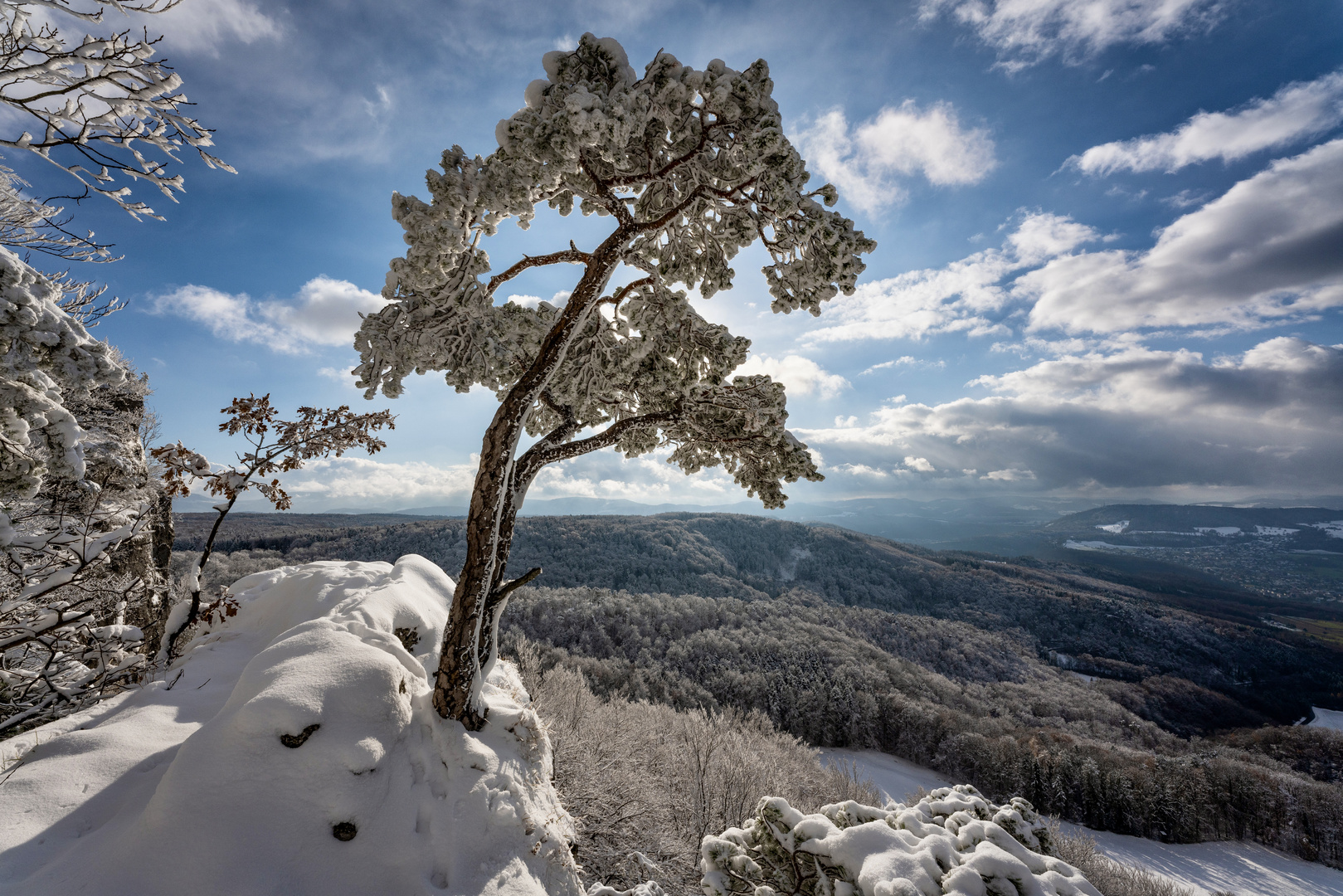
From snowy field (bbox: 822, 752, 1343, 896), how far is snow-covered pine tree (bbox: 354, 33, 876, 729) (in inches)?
1228

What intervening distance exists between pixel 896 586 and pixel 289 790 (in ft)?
363

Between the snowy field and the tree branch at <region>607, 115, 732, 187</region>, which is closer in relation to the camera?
the tree branch at <region>607, 115, 732, 187</region>

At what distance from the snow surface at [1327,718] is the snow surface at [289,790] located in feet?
385

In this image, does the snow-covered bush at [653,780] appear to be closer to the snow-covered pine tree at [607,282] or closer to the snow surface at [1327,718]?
the snow-covered pine tree at [607,282]

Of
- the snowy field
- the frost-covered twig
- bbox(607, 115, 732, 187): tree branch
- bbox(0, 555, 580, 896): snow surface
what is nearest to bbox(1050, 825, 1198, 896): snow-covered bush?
the snowy field

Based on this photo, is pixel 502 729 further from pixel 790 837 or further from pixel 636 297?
pixel 636 297

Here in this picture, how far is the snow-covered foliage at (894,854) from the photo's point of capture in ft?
11.9

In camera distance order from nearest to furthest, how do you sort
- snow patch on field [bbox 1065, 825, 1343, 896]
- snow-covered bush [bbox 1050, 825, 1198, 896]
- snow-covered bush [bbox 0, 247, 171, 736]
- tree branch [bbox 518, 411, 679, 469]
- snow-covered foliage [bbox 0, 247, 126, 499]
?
snow-covered foliage [bbox 0, 247, 126, 499] < snow-covered bush [bbox 0, 247, 171, 736] < tree branch [bbox 518, 411, 679, 469] < snow-covered bush [bbox 1050, 825, 1198, 896] < snow patch on field [bbox 1065, 825, 1343, 896]

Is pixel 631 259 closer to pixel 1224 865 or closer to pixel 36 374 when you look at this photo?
pixel 36 374

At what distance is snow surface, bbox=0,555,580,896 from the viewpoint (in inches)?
128

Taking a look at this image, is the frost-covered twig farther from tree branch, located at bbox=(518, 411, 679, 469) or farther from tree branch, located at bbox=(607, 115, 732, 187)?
tree branch, located at bbox=(607, 115, 732, 187)

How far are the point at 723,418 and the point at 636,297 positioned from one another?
7.36 feet

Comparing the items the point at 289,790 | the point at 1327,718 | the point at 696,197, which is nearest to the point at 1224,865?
the point at 696,197

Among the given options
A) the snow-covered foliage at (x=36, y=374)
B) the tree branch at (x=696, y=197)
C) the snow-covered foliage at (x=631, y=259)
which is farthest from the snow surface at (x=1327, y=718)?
the snow-covered foliage at (x=36, y=374)
